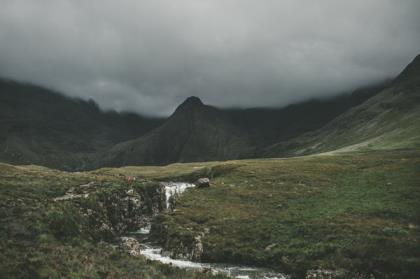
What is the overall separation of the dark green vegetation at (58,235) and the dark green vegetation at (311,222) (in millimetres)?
10197

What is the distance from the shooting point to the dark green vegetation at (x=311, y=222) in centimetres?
4062

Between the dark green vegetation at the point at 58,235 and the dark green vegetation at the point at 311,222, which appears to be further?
the dark green vegetation at the point at 311,222

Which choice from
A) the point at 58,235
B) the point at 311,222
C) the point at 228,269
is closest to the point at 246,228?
the point at 311,222

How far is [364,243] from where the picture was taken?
4244cm

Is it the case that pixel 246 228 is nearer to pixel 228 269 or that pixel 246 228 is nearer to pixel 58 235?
pixel 228 269

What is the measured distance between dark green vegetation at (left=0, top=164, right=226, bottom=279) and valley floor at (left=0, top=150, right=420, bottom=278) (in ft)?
0.35

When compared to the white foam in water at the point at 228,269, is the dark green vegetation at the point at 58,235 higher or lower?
higher

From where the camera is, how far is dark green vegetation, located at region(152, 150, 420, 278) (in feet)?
133

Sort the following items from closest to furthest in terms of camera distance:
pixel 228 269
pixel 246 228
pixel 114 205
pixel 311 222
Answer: pixel 228 269 < pixel 311 222 < pixel 246 228 < pixel 114 205

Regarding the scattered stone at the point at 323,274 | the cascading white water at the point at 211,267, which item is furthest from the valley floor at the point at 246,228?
the cascading white water at the point at 211,267

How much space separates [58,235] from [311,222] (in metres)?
30.4

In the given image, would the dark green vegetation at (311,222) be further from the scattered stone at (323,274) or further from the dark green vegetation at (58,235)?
the dark green vegetation at (58,235)

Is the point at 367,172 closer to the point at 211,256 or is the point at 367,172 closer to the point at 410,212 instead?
the point at 410,212

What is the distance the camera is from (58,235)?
4334 cm
